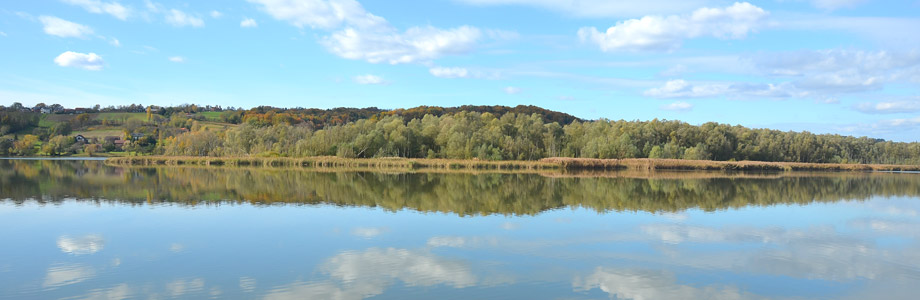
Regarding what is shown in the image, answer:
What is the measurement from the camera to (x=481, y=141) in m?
60.9

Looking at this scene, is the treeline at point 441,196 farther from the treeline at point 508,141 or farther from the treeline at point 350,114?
the treeline at point 350,114

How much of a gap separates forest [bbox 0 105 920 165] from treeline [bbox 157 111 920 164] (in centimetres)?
11

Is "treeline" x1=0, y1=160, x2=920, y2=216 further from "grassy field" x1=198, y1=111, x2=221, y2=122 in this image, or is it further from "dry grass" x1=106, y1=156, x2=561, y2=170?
"grassy field" x1=198, y1=111, x2=221, y2=122

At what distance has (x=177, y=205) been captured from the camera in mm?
17266

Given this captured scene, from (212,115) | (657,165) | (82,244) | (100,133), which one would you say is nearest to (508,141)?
(657,165)

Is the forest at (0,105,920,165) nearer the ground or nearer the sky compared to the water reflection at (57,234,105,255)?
nearer the sky

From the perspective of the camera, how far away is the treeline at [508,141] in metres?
58.5

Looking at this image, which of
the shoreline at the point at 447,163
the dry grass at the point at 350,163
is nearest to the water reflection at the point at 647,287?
the shoreline at the point at 447,163

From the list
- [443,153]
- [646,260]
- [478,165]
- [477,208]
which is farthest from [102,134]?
[646,260]

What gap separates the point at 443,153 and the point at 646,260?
170ft

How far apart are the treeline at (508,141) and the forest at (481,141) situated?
0.11m

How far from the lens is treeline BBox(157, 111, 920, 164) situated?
58469 mm

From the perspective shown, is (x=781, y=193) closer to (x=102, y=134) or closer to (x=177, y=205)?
(x=177, y=205)

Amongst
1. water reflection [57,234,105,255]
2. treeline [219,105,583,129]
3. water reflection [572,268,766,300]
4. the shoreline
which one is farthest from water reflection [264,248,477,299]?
treeline [219,105,583,129]
